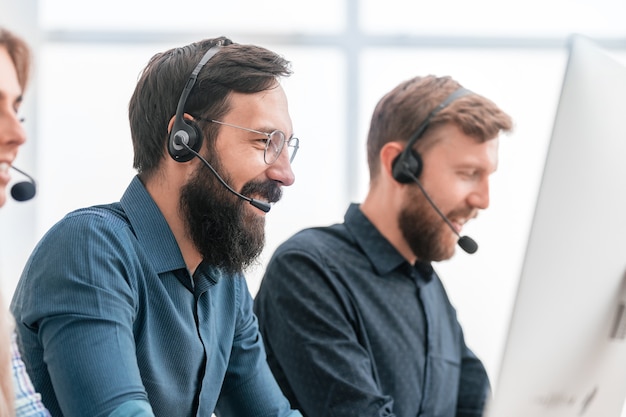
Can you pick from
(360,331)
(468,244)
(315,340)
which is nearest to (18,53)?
(315,340)

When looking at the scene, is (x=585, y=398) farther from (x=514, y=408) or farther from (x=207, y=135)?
(x=207, y=135)

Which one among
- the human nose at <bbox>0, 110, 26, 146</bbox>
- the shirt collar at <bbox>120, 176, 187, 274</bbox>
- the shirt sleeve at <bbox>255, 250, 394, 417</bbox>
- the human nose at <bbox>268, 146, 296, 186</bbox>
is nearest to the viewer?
the human nose at <bbox>0, 110, 26, 146</bbox>

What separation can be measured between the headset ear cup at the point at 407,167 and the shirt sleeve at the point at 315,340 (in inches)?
11.1

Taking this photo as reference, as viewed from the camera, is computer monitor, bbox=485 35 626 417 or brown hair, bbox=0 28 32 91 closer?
computer monitor, bbox=485 35 626 417

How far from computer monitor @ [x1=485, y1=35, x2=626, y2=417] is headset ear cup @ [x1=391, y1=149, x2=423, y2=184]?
90 centimetres

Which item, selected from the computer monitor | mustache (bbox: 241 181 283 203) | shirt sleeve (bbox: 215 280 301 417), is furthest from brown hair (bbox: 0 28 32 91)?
the computer monitor

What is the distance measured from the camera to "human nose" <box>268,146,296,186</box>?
136 centimetres

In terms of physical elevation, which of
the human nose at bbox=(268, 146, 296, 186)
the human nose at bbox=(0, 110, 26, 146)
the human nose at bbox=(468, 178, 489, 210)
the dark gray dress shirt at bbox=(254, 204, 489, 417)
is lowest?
the dark gray dress shirt at bbox=(254, 204, 489, 417)

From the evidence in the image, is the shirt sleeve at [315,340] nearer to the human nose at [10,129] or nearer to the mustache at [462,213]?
the mustache at [462,213]

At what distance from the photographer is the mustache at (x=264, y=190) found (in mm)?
1349

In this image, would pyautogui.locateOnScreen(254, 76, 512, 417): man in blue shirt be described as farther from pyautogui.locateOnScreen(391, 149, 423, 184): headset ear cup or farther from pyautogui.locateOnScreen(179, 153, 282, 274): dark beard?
pyautogui.locateOnScreen(179, 153, 282, 274): dark beard

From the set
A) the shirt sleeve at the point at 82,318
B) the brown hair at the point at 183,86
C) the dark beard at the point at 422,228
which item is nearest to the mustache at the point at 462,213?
the dark beard at the point at 422,228

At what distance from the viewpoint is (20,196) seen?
1.13 metres

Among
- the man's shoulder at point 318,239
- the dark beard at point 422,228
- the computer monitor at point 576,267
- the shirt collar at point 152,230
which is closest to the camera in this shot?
the computer monitor at point 576,267
